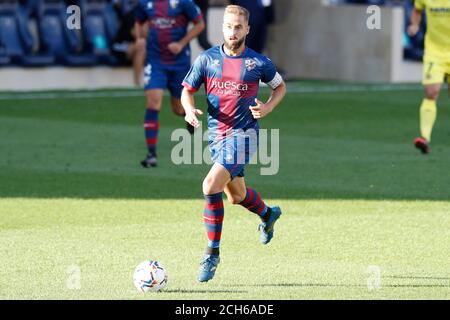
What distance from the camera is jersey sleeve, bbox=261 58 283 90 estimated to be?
1052cm

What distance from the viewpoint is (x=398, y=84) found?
2891 cm

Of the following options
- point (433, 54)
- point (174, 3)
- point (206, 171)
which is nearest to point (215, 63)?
point (206, 171)

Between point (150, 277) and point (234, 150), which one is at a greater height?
point (234, 150)

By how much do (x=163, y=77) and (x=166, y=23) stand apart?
25.5 inches

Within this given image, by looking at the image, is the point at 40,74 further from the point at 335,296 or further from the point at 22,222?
the point at 335,296

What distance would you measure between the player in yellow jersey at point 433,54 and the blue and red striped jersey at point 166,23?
9.23 ft

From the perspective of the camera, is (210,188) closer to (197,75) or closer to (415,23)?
(197,75)

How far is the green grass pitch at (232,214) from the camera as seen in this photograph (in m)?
9.80

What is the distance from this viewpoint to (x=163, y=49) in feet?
54.8
